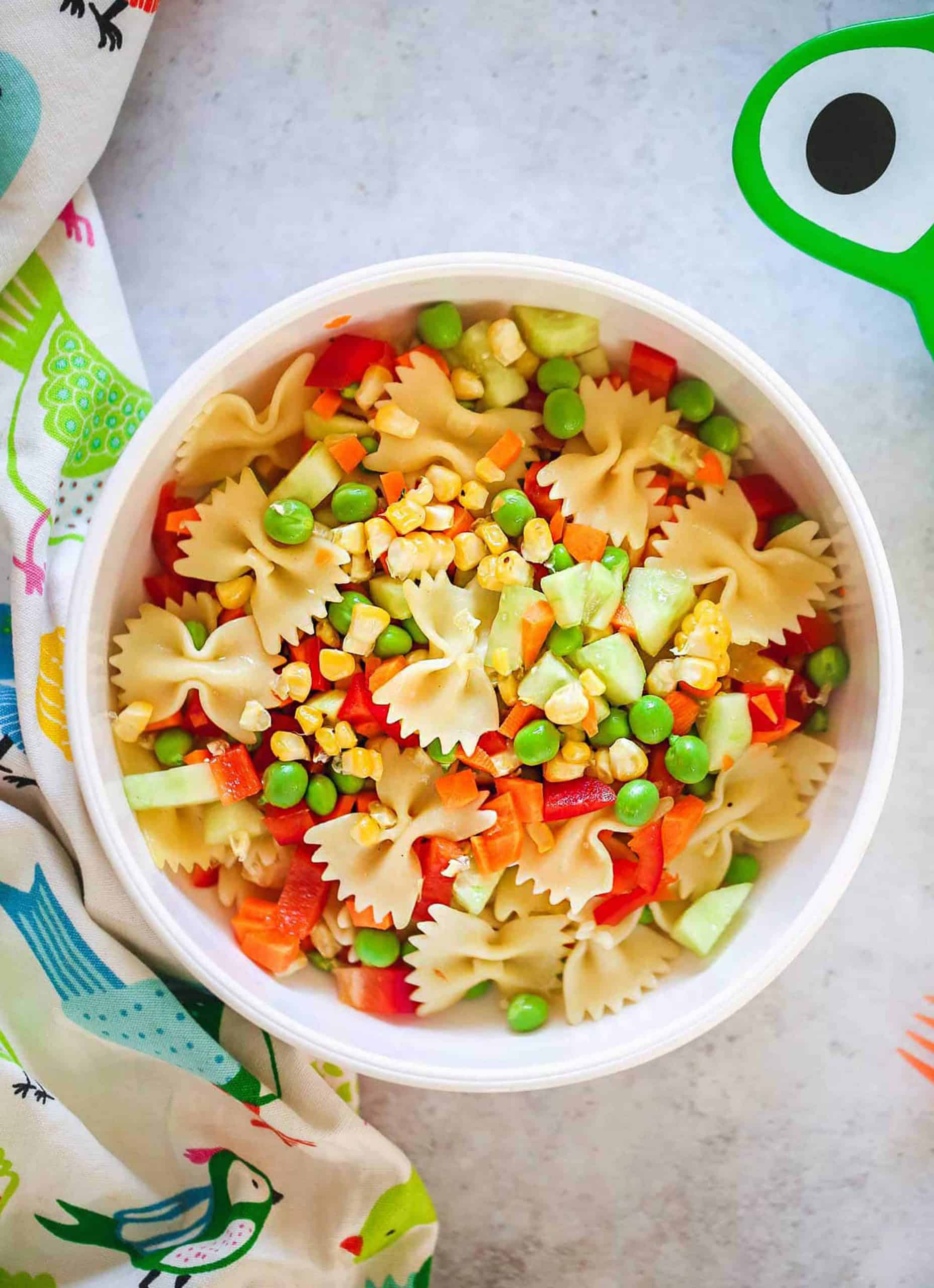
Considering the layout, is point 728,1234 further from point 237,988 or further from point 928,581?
point 928,581

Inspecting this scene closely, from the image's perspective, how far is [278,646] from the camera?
2525mm

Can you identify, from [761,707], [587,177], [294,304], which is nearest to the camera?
[294,304]

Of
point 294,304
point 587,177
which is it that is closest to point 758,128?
point 587,177

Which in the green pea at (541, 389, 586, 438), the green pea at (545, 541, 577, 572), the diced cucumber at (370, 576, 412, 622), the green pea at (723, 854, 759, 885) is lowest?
the green pea at (723, 854, 759, 885)

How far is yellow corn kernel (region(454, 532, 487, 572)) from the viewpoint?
2.50 m

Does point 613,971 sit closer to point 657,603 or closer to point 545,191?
point 657,603

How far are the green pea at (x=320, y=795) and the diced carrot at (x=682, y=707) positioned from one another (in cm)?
80

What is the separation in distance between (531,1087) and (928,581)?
1.57 m

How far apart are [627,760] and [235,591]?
3.20 ft

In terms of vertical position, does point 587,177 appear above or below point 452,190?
above

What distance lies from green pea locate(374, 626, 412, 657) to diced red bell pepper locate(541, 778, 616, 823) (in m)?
0.47

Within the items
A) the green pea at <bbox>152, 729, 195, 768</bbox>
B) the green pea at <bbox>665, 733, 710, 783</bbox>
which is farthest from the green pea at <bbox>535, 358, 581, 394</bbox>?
the green pea at <bbox>152, 729, 195, 768</bbox>

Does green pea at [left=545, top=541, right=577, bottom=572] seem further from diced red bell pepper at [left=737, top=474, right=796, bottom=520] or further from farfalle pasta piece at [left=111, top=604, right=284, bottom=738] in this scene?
farfalle pasta piece at [left=111, top=604, right=284, bottom=738]

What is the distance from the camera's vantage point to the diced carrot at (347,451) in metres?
2.47
